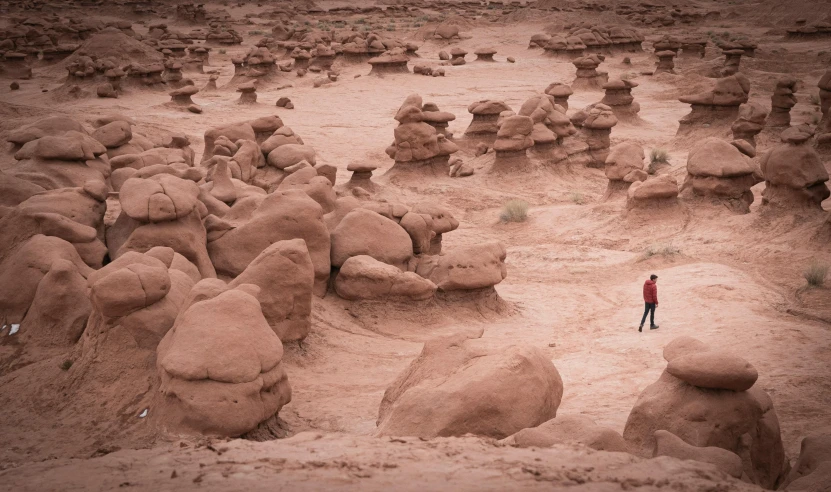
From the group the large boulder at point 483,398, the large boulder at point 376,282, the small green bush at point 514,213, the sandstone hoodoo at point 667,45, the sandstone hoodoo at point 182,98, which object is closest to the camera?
the large boulder at point 483,398

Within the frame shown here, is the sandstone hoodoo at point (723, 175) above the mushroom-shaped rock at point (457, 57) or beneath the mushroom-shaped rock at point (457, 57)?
above

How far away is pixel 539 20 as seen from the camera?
4194 cm

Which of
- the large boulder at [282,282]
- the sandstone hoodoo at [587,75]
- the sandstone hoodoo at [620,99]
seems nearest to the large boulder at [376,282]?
the large boulder at [282,282]

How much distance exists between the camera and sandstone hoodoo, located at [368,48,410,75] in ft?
94.2

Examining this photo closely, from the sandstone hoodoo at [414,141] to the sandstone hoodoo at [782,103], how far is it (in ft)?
26.9

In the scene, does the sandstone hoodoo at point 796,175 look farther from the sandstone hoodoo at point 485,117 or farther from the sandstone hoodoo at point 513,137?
the sandstone hoodoo at point 485,117

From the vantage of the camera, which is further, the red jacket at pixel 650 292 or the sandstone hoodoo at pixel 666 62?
the sandstone hoodoo at pixel 666 62

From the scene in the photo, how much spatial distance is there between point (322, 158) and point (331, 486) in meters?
14.9

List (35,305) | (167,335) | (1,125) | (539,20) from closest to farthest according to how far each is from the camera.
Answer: (167,335), (35,305), (1,125), (539,20)

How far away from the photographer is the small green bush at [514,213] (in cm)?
1513

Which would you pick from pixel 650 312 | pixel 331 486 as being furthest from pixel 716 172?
pixel 331 486

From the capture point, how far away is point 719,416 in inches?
227

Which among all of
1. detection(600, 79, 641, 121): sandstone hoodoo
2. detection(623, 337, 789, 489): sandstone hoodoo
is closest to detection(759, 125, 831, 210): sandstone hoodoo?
detection(623, 337, 789, 489): sandstone hoodoo

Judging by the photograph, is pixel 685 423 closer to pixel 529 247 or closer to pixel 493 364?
pixel 493 364
